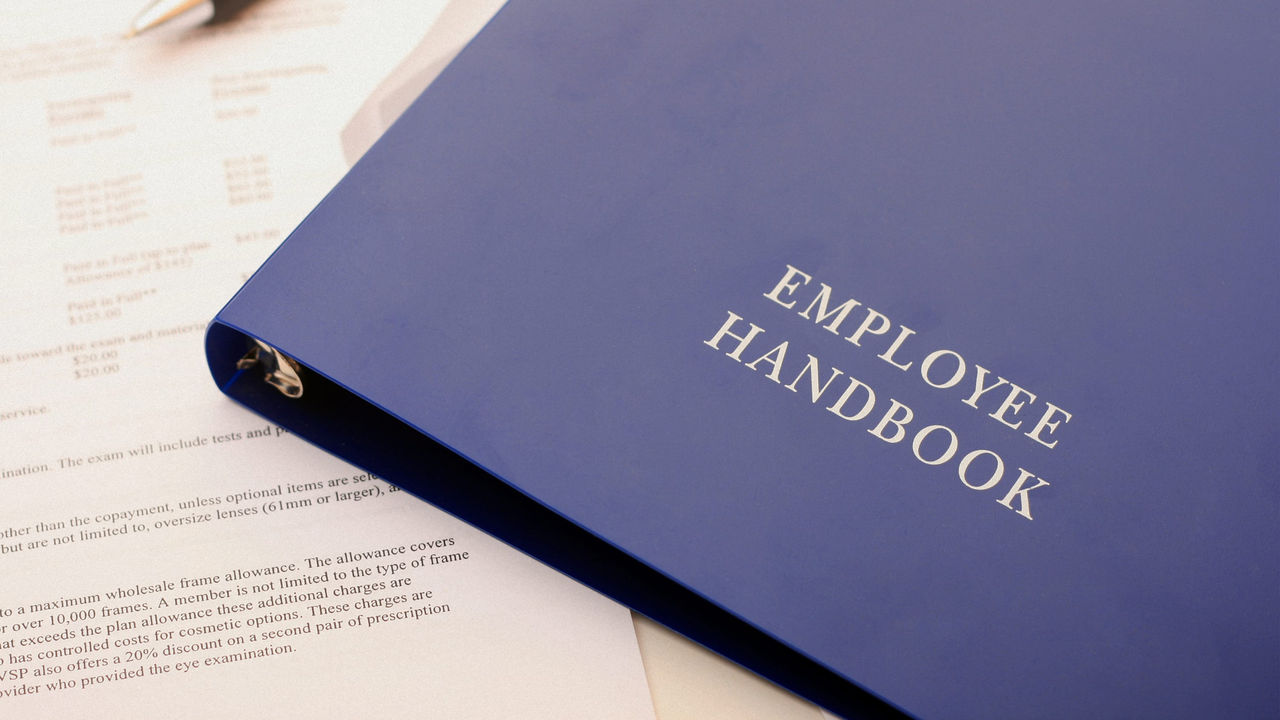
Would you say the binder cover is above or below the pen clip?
above

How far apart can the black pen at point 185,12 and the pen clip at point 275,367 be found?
1.10 ft

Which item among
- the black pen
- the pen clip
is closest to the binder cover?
the pen clip

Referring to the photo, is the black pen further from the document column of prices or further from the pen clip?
→ the pen clip

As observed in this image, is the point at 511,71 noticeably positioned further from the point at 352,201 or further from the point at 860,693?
the point at 860,693

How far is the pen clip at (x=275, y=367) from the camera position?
594 millimetres

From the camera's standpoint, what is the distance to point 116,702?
0.55 metres

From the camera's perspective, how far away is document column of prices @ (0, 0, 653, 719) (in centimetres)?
56

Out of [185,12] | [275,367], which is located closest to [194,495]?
[275,367]

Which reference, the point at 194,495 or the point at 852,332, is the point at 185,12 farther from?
the point at 852,332

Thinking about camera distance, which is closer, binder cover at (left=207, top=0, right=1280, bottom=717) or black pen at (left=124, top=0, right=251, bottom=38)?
binder cover at (left=207, top=0, right=1280, bottom=717)

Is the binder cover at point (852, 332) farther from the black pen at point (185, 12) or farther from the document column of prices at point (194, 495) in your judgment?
the black pen at point (185, 12)

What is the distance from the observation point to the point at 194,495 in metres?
0.62

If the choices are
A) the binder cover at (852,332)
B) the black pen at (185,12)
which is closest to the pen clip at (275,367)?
the binder cover at (852,332)

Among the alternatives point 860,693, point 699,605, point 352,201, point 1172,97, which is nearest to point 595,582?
point 699,605
